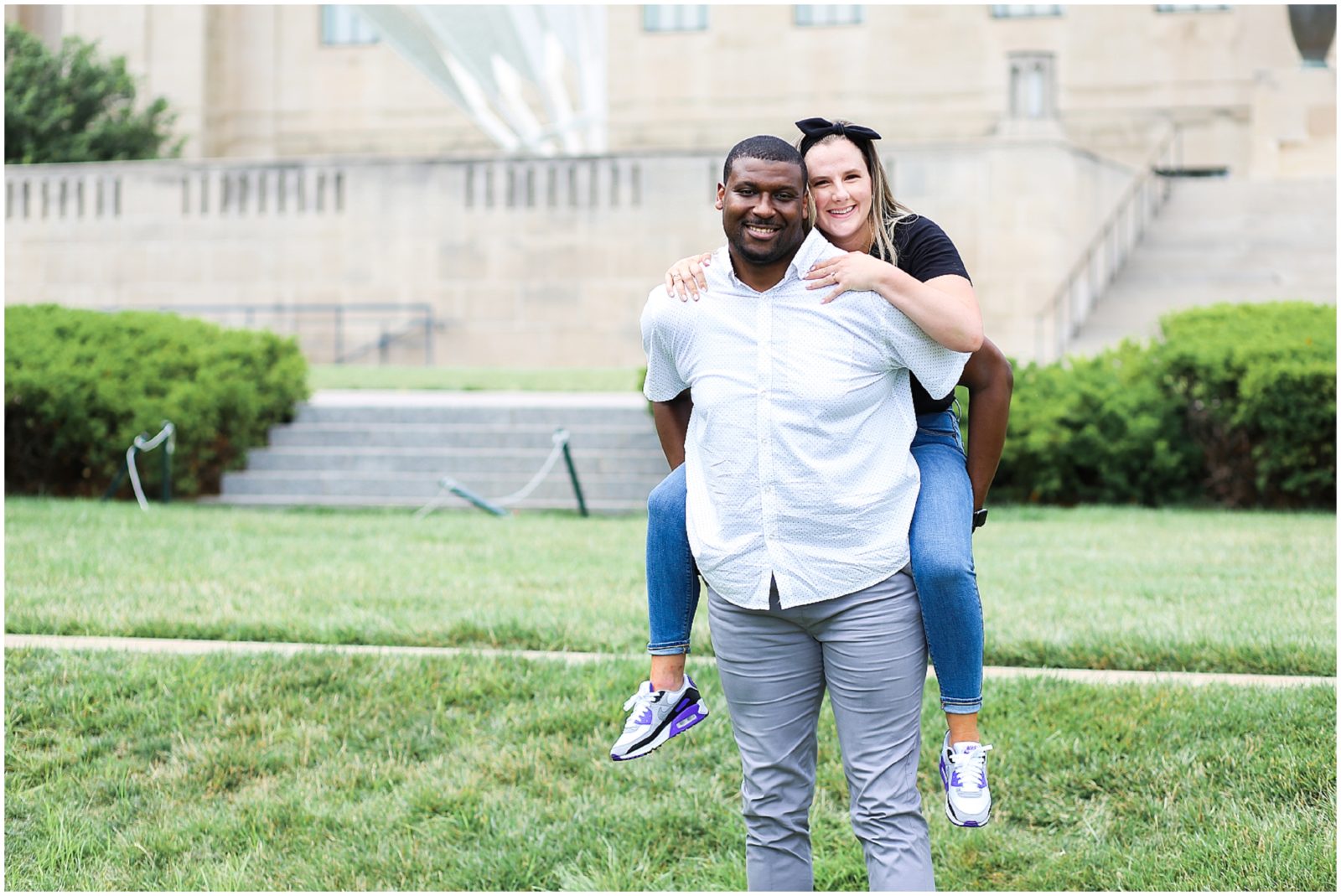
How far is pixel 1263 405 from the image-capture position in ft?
38.5

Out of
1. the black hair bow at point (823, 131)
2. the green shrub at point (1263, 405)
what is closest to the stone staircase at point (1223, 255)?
the green shrub at point (1263, 405)

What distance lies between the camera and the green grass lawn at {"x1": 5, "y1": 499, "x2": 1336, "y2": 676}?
641 cm

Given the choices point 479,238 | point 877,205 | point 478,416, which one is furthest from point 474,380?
point 877,205

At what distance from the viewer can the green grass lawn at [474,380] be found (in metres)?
18.3

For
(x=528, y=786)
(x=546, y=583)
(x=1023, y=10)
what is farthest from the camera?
(x=1023, y=10)

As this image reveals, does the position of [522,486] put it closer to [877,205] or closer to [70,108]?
[877,205]

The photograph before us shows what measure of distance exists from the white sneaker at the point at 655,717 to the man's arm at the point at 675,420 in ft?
1.92

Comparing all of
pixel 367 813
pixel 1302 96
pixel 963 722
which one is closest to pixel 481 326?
pixel 1302 96

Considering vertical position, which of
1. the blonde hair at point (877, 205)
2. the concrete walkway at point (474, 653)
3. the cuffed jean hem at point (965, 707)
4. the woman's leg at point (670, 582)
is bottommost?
the concrete walkway at point (474, 653)

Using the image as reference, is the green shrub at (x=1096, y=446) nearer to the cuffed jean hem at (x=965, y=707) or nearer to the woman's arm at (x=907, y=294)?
the cuffed jean hem at (x=965, y=707)

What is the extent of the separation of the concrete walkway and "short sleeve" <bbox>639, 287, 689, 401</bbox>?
2.93m

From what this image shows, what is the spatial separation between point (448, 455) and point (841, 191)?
10.9 m

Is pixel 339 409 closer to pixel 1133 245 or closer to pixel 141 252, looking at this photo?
pixel 141 252

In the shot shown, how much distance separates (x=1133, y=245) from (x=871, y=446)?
25.1 m
